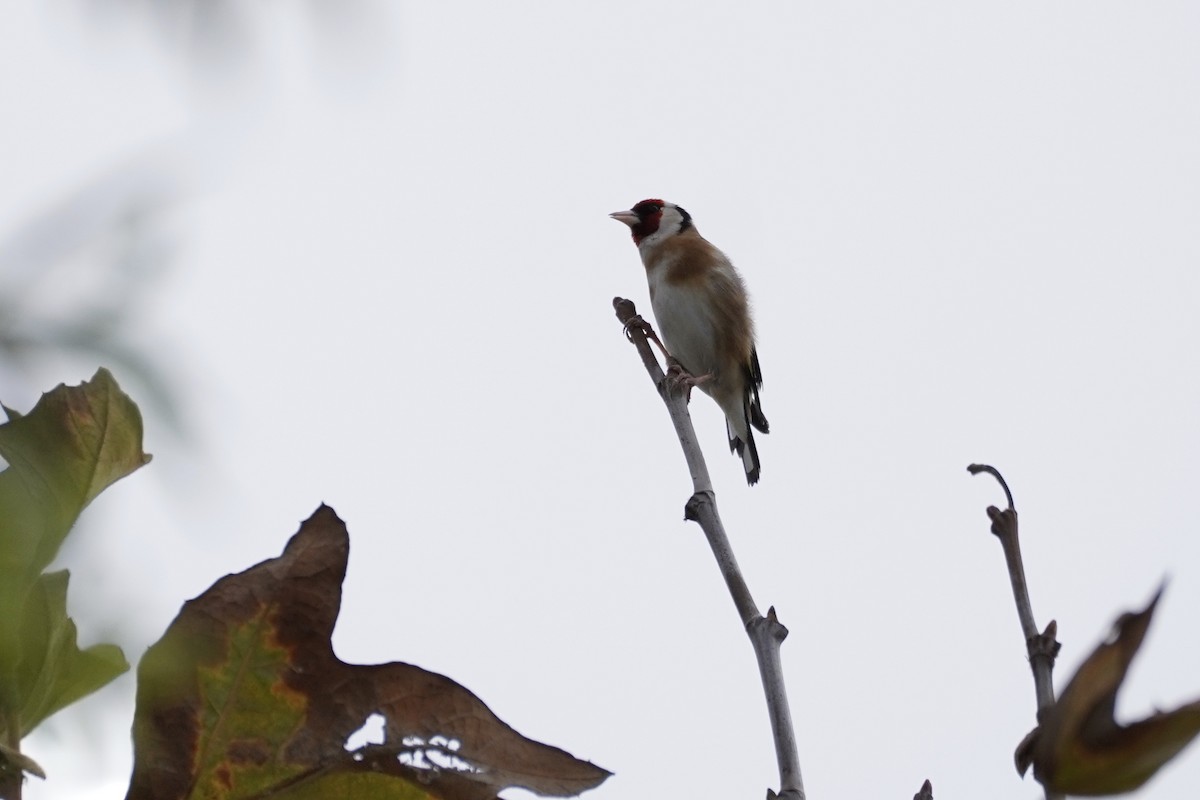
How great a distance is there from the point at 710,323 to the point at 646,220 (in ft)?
4.58

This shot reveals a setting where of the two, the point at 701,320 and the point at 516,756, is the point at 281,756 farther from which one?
the point at 701,320

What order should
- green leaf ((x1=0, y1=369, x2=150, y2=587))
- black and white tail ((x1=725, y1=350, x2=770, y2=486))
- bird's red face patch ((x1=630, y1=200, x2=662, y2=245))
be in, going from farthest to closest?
bird's red face patch ((x1=630, y1=200, x2=662, y2=245)) → black and white tail ((x1=725, y1=350, x2=770, y2=486)) → green leaf ((x1=0, y1=369, x2=150, y2=587))

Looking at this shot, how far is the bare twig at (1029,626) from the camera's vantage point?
1.05 meters

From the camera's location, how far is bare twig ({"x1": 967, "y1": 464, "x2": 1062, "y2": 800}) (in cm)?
105

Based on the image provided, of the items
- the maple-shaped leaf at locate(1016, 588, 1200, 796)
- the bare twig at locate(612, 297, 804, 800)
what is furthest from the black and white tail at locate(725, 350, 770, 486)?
the maple-shaped leaf at locate(1016, 588, 1200, 796)

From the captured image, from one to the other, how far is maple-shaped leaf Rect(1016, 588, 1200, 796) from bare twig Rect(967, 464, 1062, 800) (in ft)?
0.73

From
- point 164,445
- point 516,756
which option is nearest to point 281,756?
point 516,756

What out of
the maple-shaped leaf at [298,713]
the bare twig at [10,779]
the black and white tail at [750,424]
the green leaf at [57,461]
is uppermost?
the black and white tail at [750,424]

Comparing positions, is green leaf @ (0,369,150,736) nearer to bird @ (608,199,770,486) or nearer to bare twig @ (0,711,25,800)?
bare twig @ (0,711,25,800)

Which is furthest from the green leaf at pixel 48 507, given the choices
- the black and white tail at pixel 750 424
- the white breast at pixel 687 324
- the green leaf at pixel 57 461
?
the black and white tail at pixel 750 424

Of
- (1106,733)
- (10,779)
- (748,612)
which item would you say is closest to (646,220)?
(748,612)

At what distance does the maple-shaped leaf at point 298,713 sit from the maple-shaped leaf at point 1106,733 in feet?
1.35

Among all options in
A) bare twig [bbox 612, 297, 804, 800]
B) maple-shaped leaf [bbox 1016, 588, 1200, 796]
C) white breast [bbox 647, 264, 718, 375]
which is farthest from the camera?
white breast [bbox 647, 264, 718, 375]

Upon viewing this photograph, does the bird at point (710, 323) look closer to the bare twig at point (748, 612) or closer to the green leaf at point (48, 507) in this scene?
the bare twig at point (748, 612)
